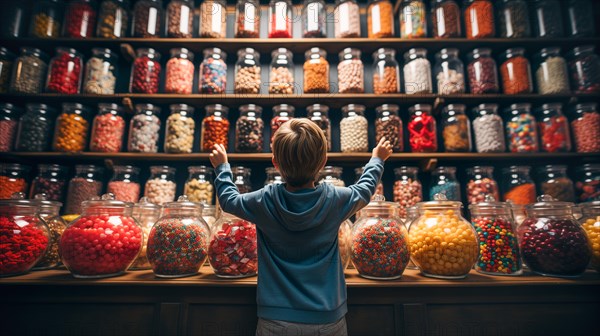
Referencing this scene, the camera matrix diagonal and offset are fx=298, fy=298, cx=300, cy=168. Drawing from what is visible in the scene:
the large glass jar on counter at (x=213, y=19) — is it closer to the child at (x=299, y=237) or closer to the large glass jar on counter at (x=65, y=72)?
the large glass jar on counter at (x=65, y=72)

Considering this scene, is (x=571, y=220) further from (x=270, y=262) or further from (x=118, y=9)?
(x=118, y=9)

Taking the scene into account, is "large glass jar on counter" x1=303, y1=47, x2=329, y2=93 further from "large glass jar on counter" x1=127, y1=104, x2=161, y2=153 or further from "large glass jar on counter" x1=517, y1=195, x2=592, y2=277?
"large glass jar on counter" x1=517, y1=195, x2=592, y2=277

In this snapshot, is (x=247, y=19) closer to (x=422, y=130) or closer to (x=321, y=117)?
(x=321, y=117)

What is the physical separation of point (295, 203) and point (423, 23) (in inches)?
73.4

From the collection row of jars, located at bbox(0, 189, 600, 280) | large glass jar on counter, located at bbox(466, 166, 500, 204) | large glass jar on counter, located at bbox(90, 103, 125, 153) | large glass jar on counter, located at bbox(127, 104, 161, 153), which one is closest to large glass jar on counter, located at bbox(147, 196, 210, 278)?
row of jars, located at bbox(0, 189, 600, 280)

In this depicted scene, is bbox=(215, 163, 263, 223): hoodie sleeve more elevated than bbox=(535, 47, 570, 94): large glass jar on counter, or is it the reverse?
bbox=(535, 47, 570, 94): large glass jar on counter

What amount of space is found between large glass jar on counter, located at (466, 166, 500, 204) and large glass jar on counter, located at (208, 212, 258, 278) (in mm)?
1403

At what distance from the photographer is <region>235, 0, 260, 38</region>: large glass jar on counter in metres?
2.05

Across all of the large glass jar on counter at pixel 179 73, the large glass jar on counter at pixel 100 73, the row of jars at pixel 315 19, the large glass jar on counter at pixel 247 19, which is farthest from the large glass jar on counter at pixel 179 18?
the large glass jar on counter at pixel 100 73

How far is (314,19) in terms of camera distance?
2.10 m

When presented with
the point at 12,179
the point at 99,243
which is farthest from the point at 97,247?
the point at 12,179

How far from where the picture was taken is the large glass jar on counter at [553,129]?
6.01 ft

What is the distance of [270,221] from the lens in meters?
0.85

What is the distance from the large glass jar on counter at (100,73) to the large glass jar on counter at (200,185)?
799 mm
